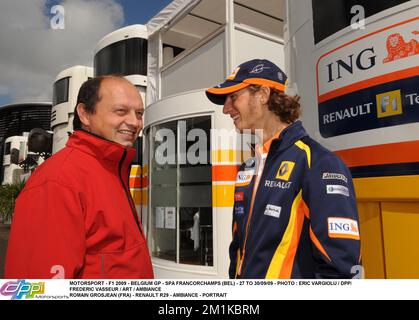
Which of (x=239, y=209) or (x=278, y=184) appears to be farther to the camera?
(x=239, y=209)

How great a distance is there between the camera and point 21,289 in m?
1.17

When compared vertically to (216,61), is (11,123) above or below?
above

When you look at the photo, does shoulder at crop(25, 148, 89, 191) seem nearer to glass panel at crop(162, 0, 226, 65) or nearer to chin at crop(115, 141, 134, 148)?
chin at crop(115, 141, 134, 148)

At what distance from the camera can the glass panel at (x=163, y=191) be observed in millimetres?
6250

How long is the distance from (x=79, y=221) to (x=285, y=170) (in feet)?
2.75

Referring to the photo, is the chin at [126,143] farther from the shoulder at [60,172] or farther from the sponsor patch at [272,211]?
the sponsor patch at [272,211]

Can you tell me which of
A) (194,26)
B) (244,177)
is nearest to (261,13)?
(194,26)

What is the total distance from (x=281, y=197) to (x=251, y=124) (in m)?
0.50

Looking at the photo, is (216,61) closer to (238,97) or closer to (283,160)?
(238,97)

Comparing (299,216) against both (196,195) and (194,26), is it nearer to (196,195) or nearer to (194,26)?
(196,195)

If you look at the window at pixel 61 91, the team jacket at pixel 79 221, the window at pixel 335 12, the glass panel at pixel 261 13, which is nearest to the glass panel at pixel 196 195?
the glass panel at pixel 261 13

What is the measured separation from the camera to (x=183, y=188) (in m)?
6.07
